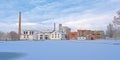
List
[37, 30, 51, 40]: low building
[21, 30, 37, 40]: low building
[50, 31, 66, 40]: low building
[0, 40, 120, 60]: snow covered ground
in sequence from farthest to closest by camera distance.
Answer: [37, 30, 51, 40]: low building
[21, 30, 37, 40]: low building
[50, 31, 66, 40]: low building
[0, 40, 120, 60]: snow covered ground

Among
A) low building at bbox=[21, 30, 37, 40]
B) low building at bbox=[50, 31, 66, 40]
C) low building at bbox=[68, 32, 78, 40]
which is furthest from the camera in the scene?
low building at bbox=[68, 32, 78, 40]

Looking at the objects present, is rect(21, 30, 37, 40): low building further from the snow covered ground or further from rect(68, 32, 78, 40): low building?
the snow covered ground

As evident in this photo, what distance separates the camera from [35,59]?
12445mm

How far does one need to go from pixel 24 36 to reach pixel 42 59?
78.0 m

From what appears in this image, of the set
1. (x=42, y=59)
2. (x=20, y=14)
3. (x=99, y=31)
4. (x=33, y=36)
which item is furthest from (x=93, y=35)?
(x=42, y=59)

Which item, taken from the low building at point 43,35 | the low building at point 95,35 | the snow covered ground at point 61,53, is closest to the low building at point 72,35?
the low building at point 95,35

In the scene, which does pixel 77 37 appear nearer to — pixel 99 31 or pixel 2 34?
pixel 99 31

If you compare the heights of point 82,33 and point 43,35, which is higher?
point 82,33

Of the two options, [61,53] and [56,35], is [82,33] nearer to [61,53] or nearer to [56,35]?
[56,35]

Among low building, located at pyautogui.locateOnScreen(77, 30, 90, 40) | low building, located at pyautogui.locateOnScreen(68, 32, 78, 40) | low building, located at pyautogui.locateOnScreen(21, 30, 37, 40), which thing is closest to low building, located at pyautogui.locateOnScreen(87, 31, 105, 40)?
low building, located at pyautogui.locateOnScreen(77, 30, 90, 40)

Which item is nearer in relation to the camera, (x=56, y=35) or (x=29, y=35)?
(x=56, y=35)

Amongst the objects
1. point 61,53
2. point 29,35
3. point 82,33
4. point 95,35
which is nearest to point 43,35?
point 29,35

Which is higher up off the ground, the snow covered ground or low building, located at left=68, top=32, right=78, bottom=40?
low building, located at left=68, top=32, right=78, bottom=40

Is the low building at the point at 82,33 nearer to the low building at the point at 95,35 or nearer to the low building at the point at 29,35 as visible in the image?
the low building at the point at 95,35
